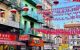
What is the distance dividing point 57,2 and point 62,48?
29.1m

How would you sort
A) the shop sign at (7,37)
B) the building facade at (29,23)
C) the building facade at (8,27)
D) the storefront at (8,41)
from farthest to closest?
the building facade at (29,23) → the building facade at (8,27) → the shop sign at (7,37) → the storefront at (8,41)

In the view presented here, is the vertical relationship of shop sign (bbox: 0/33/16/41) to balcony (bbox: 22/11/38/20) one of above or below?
below

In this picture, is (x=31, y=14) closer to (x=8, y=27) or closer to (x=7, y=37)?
(x=8, y=27)

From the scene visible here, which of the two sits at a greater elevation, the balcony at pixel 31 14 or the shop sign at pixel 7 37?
the balcony at pixel 31 14

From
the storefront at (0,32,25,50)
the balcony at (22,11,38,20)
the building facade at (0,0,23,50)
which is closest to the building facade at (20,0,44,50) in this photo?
the balcony at (22,11,38,20)

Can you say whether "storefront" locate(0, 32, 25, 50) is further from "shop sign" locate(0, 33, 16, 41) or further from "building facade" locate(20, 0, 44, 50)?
"building facade" locate(20, 0, 44, 50)

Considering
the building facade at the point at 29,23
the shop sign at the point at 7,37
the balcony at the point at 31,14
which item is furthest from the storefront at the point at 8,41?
the balcony at the point at 31,14

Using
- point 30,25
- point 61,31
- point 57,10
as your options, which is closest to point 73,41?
point 30,25

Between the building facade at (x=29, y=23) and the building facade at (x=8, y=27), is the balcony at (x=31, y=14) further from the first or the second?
the building facade at (x=8, y=27)

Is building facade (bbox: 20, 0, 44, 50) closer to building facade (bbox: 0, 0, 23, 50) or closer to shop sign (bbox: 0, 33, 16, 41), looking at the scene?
building facade (bbox: 0, 0, 23, 50)

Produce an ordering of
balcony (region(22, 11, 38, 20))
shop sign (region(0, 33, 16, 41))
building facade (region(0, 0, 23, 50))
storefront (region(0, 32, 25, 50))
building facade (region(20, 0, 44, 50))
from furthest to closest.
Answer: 1. balcony (region(22, 11, 38, 20))
2. building facade (region(20, 0, 44, 50))
3. building facade (region(0, 0, 23, 50))
4. shop sign (region(0, 33, 16, 41))
5. storefront (region(0, 32, 25, 50))

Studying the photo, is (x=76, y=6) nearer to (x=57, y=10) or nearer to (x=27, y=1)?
(x=57, y=10)

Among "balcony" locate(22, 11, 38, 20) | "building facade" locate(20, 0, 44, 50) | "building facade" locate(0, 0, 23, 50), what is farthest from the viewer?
"balcony" locate(22, 11, 38, 20)

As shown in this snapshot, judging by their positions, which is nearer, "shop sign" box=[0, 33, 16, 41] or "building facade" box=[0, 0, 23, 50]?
"shop sign" box=[0, 33, 16, 41]
